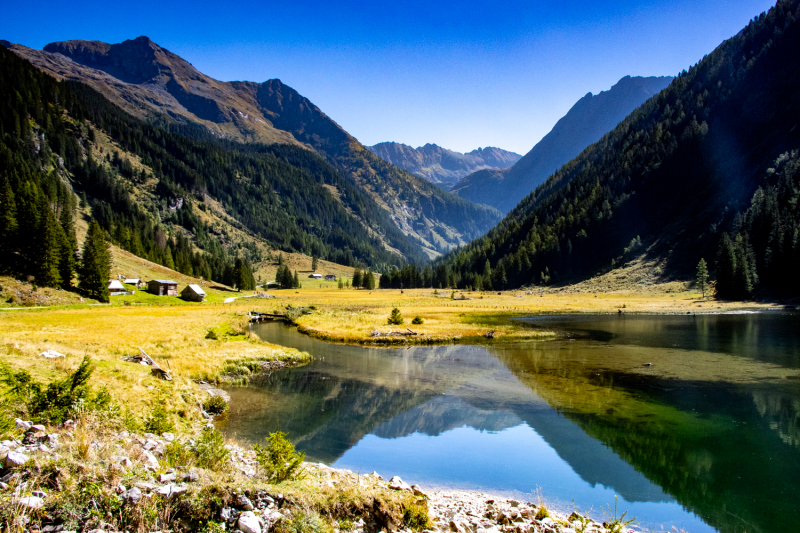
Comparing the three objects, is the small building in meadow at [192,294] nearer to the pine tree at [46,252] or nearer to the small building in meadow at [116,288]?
the small building in meadow at [116,288]

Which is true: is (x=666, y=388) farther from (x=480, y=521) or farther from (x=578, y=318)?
(x=578, y=318)

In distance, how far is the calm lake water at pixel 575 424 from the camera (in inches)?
531

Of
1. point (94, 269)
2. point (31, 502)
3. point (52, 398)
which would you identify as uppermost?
point (94, 269)

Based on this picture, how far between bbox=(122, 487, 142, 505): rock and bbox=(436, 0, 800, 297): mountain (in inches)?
4937

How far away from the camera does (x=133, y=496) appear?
6.67 m

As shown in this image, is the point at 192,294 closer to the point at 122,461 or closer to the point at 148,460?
the point at 148,460

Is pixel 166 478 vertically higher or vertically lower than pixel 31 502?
lower

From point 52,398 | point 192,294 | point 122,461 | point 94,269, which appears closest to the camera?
point 122,461

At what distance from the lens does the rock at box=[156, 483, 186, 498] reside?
691 centimetres

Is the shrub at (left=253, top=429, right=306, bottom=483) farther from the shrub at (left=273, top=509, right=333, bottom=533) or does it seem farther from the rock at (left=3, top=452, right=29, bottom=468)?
the rock at (left=3, top=452, right=29, bottom=468)

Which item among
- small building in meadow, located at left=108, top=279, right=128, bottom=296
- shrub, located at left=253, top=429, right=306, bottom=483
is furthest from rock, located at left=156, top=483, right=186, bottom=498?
small building in meadow, located at left=108, top=279, right=128, bottom=296

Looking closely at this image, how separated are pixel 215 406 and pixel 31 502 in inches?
621

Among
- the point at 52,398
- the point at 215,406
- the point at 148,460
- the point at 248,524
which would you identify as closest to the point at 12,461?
the point at 148,460

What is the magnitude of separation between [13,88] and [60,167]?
42.0 meters
